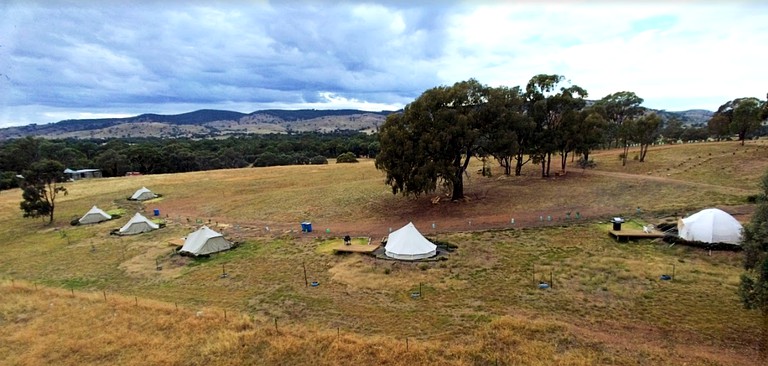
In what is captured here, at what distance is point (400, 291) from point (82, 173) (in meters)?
83.7

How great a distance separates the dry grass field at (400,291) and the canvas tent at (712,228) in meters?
1.03

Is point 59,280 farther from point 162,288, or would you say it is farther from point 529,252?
point 529,252

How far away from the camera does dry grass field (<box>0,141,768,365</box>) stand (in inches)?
547

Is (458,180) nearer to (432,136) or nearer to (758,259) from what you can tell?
(432,136)

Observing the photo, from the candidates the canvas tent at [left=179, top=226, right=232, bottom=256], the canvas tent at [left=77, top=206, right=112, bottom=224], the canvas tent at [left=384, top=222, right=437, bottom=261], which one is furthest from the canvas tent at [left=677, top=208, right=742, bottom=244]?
the canvas tent at [left=77, top=206, right=112, bottom=224]

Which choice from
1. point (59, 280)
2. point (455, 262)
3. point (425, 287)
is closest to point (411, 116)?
point (455, 262)

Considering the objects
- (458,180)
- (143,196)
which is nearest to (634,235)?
(458,180)

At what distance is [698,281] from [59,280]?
3365 centimetres

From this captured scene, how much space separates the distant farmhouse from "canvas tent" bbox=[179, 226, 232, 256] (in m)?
65.7

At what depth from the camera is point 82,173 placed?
7756 centimetres

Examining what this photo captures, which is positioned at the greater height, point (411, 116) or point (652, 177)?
point (411, 116)

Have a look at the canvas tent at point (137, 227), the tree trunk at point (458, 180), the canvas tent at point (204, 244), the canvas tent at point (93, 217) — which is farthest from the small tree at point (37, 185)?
the tree trunk at point (458, 180)

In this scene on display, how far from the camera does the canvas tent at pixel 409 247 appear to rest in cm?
2316

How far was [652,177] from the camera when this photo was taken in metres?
41.8
